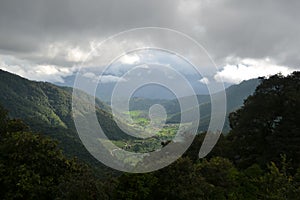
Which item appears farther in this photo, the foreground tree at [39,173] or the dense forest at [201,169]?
the foreground tree at [39,173]

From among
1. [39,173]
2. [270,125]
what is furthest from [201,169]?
[270,125]

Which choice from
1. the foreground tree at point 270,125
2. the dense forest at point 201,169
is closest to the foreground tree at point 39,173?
the dense forest at point 201,169

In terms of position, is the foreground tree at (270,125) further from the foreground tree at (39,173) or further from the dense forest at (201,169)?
the foreground tree at (39,173)

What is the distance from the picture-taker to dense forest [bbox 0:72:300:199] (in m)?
15.3

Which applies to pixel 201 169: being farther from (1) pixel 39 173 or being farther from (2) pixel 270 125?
(2) pixel 270 125

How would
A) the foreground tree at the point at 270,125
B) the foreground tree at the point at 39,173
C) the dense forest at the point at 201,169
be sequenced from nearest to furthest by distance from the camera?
the dense forest at the point at 201,169 → the foreground tree at the point at 39,173 → the foreground tree at the point at 270,125

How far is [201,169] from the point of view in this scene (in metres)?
19.4

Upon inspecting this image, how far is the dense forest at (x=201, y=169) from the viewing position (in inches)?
603

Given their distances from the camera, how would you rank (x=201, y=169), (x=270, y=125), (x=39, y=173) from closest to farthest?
(x=39, y=173)
(x=201, y=169)
(x=270, y=125)

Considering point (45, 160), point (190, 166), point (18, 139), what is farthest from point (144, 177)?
point (18, 139)

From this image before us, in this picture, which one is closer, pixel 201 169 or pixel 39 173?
pixel 39 173

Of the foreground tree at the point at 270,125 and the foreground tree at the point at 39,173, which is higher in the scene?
the foreground tree at the point at 270,125

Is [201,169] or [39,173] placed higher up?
[201,169]

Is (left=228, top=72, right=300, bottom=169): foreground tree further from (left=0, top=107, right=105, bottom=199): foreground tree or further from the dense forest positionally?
(left=0, top=107, right=105, bottom=199): foreground tree
